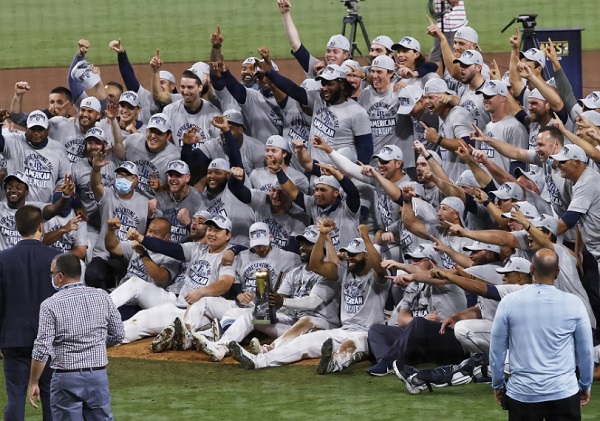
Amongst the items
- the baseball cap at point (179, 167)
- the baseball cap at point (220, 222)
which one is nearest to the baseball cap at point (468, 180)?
the baseball cap at point (220, 222)

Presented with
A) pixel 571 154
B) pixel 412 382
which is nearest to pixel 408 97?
pixel 571 154

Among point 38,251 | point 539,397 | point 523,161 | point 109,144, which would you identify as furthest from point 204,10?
point 539,397

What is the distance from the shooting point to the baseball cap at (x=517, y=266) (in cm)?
815

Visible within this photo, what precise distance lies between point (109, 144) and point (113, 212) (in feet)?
2.31

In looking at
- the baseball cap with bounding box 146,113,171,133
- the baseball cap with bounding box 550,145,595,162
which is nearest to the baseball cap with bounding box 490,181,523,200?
the baseball cap with bounding box 550,145,595,162

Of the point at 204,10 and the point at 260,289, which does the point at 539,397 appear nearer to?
the point at 260,289

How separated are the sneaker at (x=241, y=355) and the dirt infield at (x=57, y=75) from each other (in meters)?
8.21

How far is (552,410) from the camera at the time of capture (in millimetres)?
5867

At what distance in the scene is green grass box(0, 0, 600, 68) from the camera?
18.4 meters

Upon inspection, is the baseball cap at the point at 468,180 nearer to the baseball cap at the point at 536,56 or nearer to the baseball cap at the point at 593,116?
the baseball cap at the point at 593,116

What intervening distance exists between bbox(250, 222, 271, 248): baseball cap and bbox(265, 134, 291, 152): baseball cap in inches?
28.2

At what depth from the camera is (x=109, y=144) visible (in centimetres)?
1109

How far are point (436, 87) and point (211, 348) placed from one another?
2843mm

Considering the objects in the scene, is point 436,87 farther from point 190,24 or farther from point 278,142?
point 190,24
